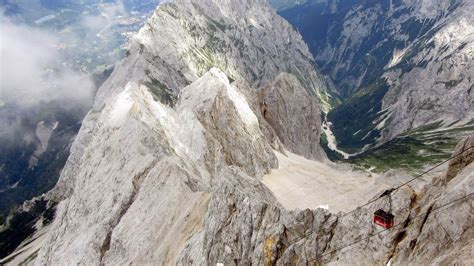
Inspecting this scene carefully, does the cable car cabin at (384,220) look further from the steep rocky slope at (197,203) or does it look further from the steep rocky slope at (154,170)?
the steep rocky slope at (154,170)

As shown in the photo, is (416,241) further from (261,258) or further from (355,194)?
(355,194)

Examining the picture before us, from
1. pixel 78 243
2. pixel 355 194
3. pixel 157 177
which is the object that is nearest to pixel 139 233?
pixel 157 177

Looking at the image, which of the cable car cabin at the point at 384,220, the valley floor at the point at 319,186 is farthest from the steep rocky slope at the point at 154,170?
Answer: the cable car cabin at the point at 384,220

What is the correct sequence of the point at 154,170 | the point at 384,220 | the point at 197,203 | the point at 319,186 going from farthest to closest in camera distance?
1. the point at 319,186
2. the point at 154,170
3. the point at 197,203
4. the point at 384,220

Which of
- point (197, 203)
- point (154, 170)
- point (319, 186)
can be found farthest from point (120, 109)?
point (197, 203)

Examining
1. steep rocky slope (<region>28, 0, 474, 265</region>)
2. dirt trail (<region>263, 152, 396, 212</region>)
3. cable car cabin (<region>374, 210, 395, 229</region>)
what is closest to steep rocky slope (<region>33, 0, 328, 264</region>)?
steep rocky slope (<region>28, 0, 474, 265</region>)

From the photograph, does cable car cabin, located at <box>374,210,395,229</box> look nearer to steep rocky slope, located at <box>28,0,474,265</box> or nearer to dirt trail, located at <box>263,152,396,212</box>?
steep rocky slope, located at <box>28,0,474,265</box>

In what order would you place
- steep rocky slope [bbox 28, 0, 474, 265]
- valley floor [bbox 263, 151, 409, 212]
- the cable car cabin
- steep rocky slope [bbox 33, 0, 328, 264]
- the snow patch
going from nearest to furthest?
the cable car cabin < steep rocky slope [bbox 28, 0, 474, 265] < steep rocky slope [bbox 33, 0, 328, 264] < valley floor [bbox 263, 151, 409, 212] < the snow patch

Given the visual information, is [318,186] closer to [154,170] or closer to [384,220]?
[154,170]

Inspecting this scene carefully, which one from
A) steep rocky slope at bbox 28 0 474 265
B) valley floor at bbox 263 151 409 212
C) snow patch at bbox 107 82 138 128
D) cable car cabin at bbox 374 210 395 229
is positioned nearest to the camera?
cable car cabin at bbox 374 210 395 229
